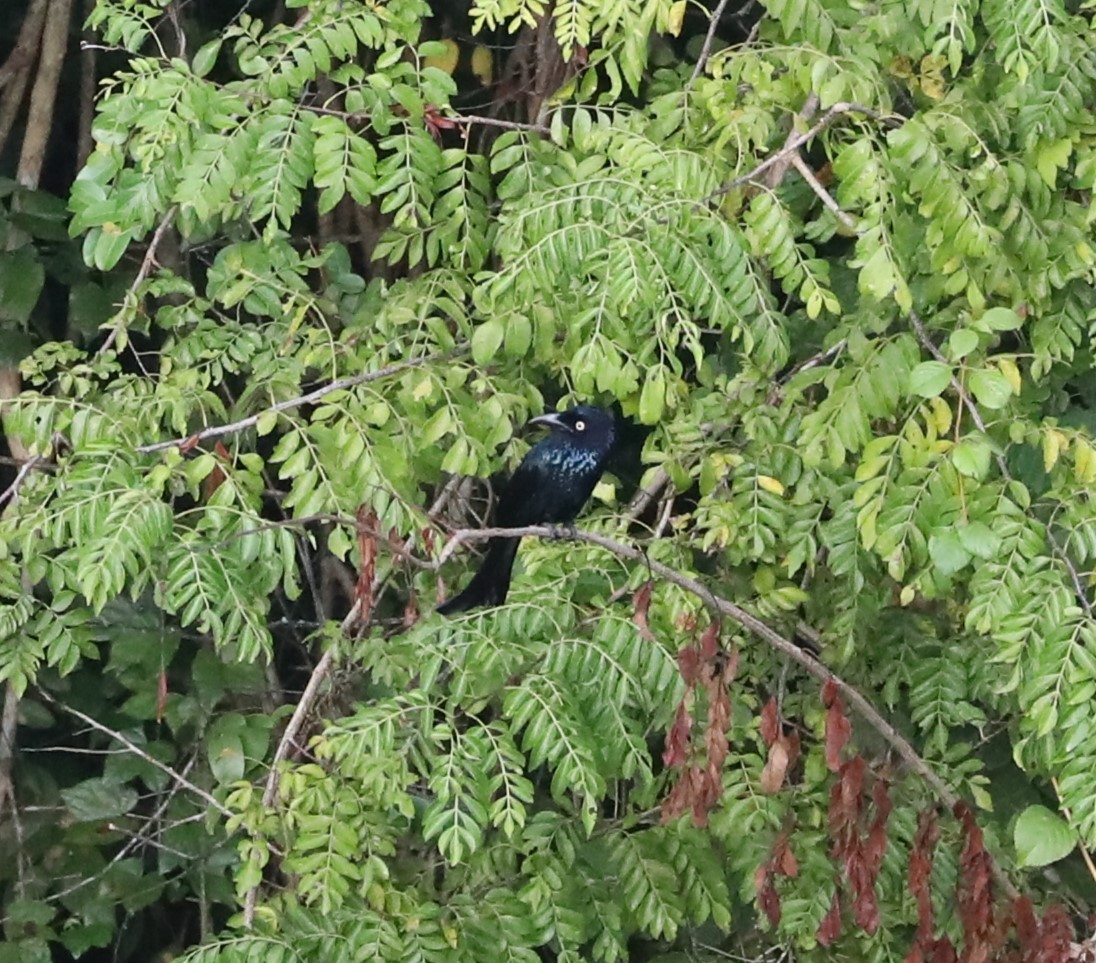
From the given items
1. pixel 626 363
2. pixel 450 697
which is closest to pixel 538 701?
pixel 450 697

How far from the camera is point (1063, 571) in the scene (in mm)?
2131

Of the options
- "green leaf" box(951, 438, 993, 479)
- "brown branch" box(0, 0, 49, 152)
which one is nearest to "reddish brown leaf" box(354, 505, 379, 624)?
"green leaf" box(951, 438, 993, 479)

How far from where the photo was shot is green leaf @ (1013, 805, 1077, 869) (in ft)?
7.07

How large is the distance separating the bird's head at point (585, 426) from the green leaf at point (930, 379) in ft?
4.53

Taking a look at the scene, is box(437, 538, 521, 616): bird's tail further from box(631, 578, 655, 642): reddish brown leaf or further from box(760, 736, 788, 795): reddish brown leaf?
box(760, 736, 788, 795): reddish brown leaf

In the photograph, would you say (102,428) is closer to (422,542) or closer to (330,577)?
(422,542)

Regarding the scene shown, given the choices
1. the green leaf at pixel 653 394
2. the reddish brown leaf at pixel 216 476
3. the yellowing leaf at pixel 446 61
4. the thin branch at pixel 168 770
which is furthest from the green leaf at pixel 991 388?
the yellowing leaf at pixel 446 61

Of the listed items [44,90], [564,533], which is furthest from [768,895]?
[44,90]

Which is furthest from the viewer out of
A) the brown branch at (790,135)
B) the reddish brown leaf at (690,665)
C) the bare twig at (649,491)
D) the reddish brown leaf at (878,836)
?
the bare twig at (649,491)

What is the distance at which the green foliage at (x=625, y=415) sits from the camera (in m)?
2.17

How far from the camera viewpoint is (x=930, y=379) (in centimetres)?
199

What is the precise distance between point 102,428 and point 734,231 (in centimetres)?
110

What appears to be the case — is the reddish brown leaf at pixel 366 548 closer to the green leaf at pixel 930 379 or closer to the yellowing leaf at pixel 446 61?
the green leaf at pixel 930 379

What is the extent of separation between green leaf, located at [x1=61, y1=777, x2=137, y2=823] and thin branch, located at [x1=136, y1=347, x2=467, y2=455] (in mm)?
Answer: 1218
